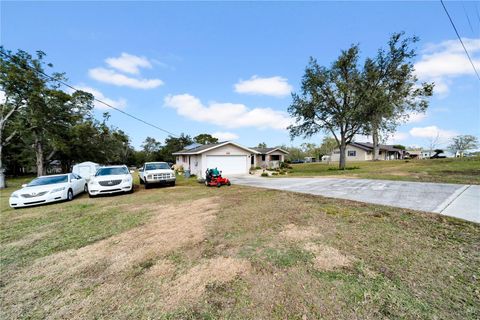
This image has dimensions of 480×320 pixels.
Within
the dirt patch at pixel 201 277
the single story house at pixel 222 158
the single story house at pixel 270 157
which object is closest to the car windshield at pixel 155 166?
the single story house at pixel 222 158

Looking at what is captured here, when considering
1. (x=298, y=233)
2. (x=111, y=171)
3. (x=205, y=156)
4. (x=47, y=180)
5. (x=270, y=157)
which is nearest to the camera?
(x=298, y=233)

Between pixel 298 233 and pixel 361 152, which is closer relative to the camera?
pixel 298 233

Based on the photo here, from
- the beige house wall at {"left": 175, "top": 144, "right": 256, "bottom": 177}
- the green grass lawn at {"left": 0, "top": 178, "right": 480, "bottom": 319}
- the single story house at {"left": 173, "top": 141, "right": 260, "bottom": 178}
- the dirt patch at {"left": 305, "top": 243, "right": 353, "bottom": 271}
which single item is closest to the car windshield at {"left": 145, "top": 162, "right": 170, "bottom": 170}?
the single story house at {"left": 173, "top": 141, "right": 260, "bottom": 178}

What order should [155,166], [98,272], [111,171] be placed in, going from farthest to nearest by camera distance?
[155,166], [111,171], [98,272]

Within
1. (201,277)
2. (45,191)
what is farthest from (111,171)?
(201,277)

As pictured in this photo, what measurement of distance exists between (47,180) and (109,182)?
2.53 meters

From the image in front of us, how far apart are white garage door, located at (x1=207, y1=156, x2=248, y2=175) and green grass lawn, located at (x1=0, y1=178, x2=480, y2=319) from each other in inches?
530

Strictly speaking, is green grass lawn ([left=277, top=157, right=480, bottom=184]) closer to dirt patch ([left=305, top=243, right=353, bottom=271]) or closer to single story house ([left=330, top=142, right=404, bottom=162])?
dirt patch ([left=305, top=243, right=353, bottom=271])

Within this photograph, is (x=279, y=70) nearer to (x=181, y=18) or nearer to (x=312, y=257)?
(x=181, y=18)

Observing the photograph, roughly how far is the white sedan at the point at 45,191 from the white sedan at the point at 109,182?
2.77 feet

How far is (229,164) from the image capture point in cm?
1950

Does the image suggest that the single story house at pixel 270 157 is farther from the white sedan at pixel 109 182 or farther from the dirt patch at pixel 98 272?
the dirt patch at pixel 98 272

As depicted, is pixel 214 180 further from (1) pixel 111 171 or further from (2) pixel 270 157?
(2) pixel 270 157

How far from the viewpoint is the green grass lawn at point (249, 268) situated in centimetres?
205
